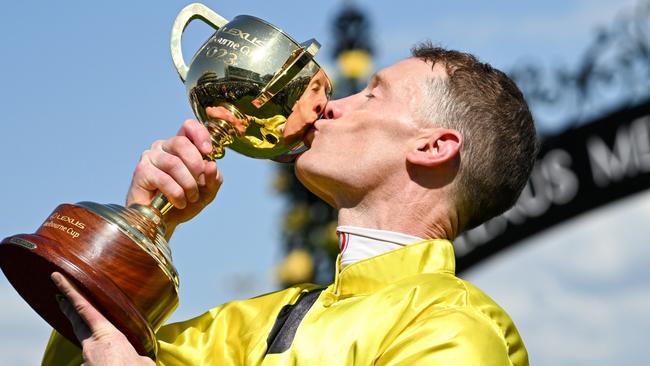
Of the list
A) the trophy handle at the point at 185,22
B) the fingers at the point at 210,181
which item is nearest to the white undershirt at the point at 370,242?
the fingers at the point at 210,181

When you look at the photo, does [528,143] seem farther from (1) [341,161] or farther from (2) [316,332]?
(2) [316,332]

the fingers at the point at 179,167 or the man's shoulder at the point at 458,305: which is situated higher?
the fingers at the point at 179,167

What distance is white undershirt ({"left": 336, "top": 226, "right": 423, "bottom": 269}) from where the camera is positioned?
3.64m

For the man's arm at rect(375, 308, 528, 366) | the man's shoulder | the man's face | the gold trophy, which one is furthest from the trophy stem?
the man's arm at rect(375, 308, 528, 366)

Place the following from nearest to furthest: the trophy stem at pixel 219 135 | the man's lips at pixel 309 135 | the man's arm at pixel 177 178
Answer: the man's arm at pixel 177 178, the trophy stem at pixel 219 135, the man's lips at pixel 309 135

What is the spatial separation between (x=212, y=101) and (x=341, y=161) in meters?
0.41

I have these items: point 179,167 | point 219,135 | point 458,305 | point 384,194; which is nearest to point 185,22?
point 219,135

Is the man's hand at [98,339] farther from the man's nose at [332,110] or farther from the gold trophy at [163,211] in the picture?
the man's nose at [332,110]

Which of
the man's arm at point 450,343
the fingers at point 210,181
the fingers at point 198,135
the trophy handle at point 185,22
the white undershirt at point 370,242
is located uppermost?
the trophy handle at point 185,22

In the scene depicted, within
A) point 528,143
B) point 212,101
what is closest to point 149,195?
point 212,101

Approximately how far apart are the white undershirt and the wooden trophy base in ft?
1.83

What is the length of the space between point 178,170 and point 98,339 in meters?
0.58

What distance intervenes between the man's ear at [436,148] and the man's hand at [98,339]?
39.3 inches

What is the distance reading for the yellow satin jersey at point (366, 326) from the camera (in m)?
3.11
